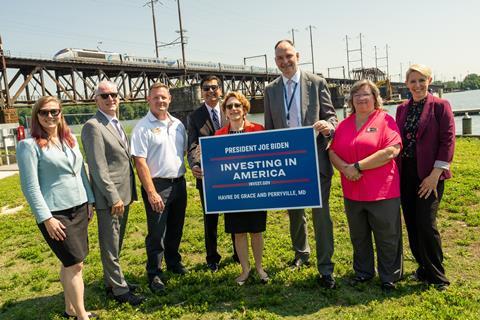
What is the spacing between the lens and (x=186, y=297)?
4223mm

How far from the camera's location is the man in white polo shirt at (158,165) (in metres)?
4.24

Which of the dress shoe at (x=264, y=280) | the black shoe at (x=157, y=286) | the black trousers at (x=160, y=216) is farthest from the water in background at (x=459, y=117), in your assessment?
the black shoe at (x=157, y=286)

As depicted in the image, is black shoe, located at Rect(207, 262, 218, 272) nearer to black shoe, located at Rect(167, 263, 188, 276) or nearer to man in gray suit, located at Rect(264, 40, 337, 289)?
black shoe, located at Rect(167, 263, 188, 276)

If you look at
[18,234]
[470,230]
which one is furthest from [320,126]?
[18,234]

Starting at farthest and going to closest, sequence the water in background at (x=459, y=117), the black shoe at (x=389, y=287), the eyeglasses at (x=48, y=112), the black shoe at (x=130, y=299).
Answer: the water in background at (x=459, y=117) < the black shoe at (x=130, y=299) < the black shoe at (x=389, y=287) < the eyeglasses at (x=48, y=112)

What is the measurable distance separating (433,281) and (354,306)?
3.04 ft

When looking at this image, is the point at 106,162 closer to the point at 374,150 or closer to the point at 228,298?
the point at 228,298

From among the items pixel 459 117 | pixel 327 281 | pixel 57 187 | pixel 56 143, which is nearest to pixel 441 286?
pixel 327 281

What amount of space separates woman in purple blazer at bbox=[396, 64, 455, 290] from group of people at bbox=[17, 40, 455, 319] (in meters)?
0.01

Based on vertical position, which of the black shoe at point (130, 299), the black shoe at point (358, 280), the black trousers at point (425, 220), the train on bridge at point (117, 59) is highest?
the train on bridge at point (117, 59)

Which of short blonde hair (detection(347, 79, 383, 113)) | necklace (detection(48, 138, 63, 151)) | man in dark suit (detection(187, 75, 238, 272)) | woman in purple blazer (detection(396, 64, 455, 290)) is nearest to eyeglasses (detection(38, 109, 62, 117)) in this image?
necklace (detection(48, 138, 63, 151))

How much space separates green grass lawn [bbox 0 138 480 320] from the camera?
3729 mm

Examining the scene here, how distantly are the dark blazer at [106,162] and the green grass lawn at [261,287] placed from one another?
120 centimetres

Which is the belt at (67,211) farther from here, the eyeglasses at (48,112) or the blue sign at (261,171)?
the blue sign at (261,171)
